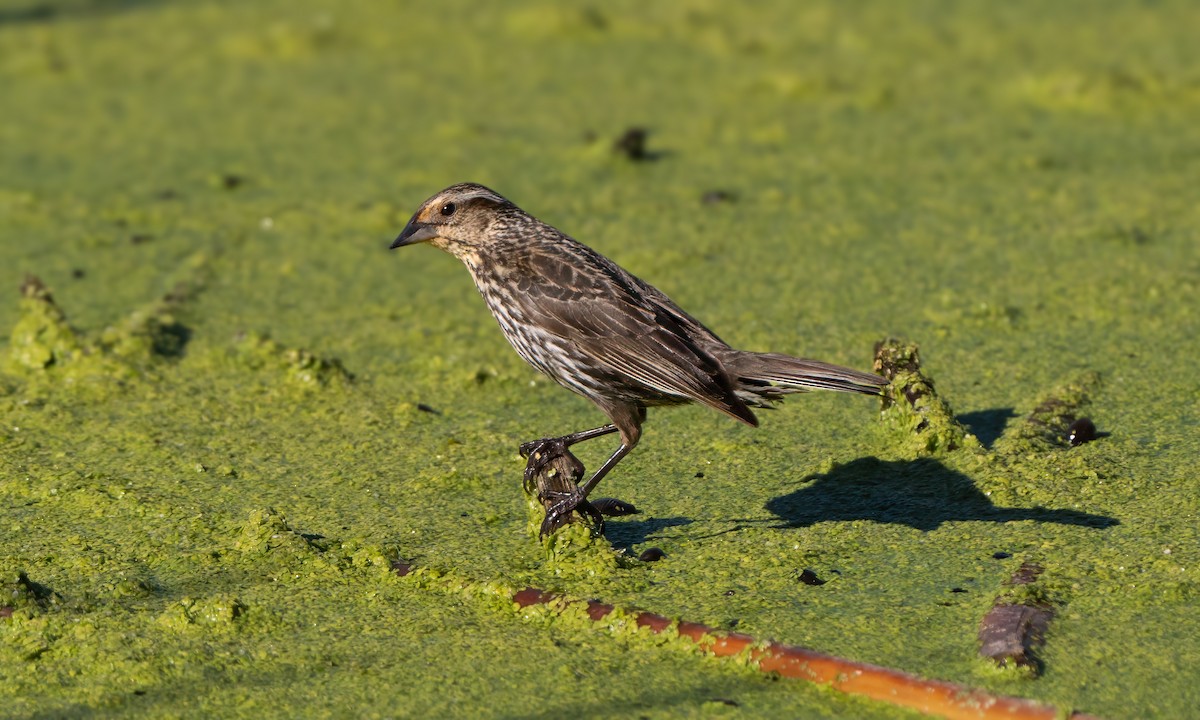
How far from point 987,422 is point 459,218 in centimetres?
141

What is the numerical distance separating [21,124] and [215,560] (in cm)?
393

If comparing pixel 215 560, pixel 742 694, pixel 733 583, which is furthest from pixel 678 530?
pixel 215 560

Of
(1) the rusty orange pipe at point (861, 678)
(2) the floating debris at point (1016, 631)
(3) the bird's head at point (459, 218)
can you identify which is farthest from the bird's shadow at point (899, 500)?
(3) the bird's head at point (459, 218)

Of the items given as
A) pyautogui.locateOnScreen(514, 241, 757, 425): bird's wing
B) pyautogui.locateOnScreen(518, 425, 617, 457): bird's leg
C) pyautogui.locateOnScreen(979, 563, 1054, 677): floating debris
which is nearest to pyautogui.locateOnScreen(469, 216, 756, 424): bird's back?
pyautogui.locateOnScreen(514, 241, 757, 425): bird's wing

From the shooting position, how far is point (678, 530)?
3.45 meters

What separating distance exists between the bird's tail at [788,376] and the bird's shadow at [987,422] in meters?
0.42

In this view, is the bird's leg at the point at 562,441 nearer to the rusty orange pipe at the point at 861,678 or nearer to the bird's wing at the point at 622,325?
the bird's wing at the point at 622,325

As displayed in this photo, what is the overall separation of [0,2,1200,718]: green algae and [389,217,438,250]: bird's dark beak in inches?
18.7

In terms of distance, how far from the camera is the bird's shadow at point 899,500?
344 cm

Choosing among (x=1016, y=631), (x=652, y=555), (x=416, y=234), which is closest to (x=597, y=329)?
(x=652, y=555)

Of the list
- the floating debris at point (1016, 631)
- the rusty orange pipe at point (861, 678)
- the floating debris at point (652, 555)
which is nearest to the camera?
the rusty orange pipe at point (861, 678)

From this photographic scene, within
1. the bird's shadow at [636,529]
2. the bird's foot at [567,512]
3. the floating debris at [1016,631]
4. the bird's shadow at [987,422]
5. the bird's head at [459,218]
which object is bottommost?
the bird's shadow at [636,529]

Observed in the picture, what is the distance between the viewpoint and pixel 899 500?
3.58 meters

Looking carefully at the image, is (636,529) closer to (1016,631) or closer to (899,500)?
(899,500)
